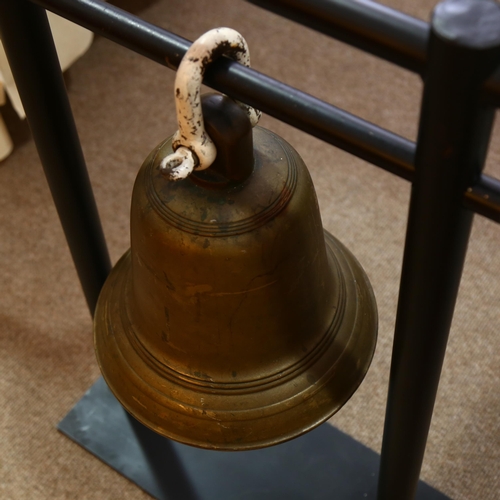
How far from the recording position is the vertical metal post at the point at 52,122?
2.41 ft

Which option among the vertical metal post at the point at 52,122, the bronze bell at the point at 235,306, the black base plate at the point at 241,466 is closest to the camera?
the bronze bell at the point at 235,306

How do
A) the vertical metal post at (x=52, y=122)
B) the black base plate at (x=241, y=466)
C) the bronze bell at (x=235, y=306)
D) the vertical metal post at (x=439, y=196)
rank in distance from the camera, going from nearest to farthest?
the vertical metal post at (x=439, y=196) < the bronze bell at (x=235, y=306) < the vertical metal post at (x=52, y=122) < the black base plate at (x=241, y=466)

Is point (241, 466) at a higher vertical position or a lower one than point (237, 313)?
lower

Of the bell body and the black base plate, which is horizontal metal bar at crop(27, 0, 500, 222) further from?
the black base plate

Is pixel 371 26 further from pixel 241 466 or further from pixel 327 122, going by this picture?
pixel 241 466

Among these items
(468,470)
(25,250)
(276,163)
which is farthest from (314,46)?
(276,163)

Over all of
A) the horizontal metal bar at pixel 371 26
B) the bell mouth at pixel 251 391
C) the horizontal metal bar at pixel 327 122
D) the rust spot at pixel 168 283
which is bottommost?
the bell mouth at pixel 251 391

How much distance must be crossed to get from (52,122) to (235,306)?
0.36 meters

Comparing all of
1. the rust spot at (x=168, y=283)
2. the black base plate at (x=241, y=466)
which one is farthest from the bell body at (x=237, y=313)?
the black base plate at (x=241, y=466)

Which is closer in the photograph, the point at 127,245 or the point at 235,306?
the point at 235,306

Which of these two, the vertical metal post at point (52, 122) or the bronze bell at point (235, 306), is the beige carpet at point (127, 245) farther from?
the bronze bell at point (235, 306)

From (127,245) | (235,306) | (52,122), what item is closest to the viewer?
(235,306)

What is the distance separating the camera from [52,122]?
0.81m

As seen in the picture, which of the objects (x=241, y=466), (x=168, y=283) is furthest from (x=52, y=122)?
(x=241, y=466)
